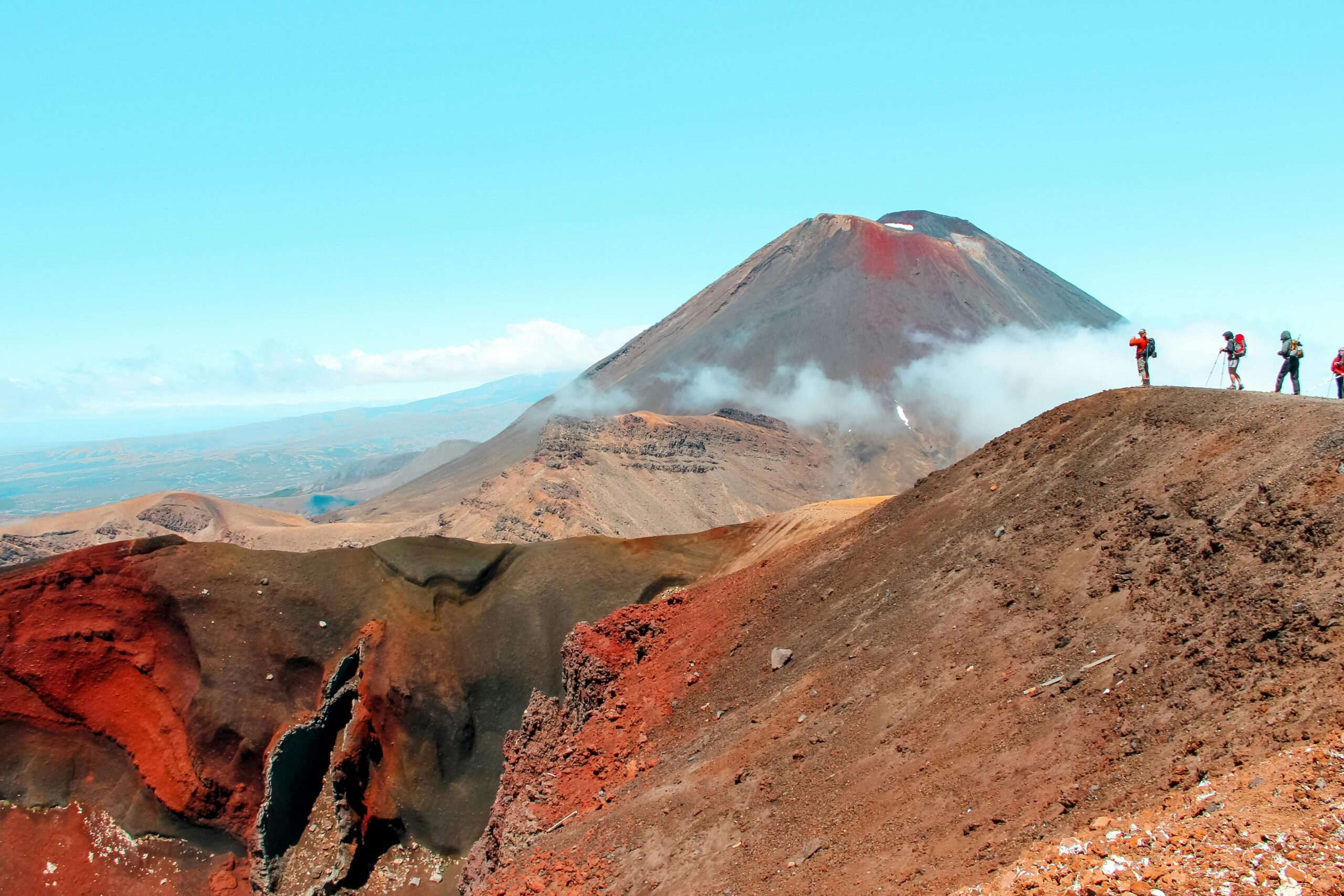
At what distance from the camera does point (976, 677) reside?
1207cm

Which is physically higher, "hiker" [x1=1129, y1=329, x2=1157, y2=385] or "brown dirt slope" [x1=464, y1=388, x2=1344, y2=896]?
"hiker" [x1=1129, y1=329, x2=1157, y2=385]

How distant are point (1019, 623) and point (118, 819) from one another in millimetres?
21548

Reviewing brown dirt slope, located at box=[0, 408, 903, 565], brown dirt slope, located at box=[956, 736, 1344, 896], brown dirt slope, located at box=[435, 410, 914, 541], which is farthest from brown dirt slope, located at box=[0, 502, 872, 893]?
brown dirt slope, located at box=[435, 410, 914, 541]

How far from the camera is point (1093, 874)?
257 inches

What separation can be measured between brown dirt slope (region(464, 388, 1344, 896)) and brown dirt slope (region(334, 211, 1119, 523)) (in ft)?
207

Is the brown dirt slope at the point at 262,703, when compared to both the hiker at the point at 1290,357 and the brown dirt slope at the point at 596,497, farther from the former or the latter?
the brown dirt slope at the point at 596,497

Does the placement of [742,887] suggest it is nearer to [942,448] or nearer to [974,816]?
[974,816]

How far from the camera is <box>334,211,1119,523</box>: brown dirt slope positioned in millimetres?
98250

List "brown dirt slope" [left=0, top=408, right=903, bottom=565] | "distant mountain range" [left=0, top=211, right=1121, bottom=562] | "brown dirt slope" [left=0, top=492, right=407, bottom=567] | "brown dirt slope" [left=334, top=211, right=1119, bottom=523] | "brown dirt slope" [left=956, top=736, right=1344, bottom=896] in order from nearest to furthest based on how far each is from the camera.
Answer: "brown dirt slope" [left=956, top=736, right=1344, bottom=896] → "brown dirt slope" [left=0, top=408, right=903, bottom=565] → "brown dirt slope" [left=0, top=492, right=407, bottom=567] → "distant mountain range" [left=0, top=211, right=1121, bottom=562] → "brown dirt slope" [left=334, top=211, right=1119, bottom=523]

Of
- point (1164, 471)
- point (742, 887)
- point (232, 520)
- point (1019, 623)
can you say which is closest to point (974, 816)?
point (742, 887)

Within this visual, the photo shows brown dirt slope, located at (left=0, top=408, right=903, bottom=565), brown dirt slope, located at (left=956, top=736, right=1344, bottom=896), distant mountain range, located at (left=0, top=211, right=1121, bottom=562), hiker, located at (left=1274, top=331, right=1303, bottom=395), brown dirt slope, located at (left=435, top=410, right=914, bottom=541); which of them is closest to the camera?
brown dirt slope, located at (left=956, top=736, right=1344, bottom=896)

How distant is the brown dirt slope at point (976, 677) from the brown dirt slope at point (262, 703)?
2.77 metres

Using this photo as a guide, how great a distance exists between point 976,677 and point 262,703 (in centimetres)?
1807

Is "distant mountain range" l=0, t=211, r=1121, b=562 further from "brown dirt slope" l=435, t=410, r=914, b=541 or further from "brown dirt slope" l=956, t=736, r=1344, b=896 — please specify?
"brown dirt slope" l=956, t=736, r=1344, b=896
